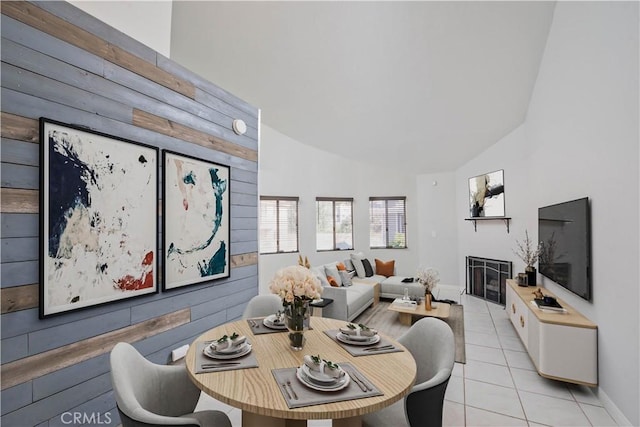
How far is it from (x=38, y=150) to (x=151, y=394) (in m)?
1.37

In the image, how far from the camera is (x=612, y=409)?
7.29 feet

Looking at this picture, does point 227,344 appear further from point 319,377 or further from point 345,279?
point 345,279

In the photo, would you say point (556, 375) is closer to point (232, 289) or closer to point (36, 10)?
point (232, 289)

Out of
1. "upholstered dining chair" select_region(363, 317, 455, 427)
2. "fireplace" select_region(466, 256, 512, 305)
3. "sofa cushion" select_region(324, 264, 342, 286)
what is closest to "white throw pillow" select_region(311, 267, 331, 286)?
"sofa cushion" select_region(324, 264, 342, 286)

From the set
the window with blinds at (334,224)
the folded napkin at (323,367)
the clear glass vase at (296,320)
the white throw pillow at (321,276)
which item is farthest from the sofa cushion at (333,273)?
the folded napkin at (323,367)

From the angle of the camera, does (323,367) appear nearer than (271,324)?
Yes

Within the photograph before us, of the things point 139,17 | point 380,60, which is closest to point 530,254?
point 380,60

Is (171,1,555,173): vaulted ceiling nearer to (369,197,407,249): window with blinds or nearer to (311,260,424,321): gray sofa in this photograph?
(369,197,407,249): window with blinds

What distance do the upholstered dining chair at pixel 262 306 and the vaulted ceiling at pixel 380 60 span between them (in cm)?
289

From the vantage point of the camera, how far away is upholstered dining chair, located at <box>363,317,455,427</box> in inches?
55.2

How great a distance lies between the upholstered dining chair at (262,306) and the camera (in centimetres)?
244

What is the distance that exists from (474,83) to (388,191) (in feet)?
11.0

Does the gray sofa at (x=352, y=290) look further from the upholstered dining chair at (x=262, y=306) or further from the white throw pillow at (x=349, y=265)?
the upholstered dining chair at (x=262, y=306)

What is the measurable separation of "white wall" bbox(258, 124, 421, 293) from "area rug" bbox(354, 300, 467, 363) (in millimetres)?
1803
